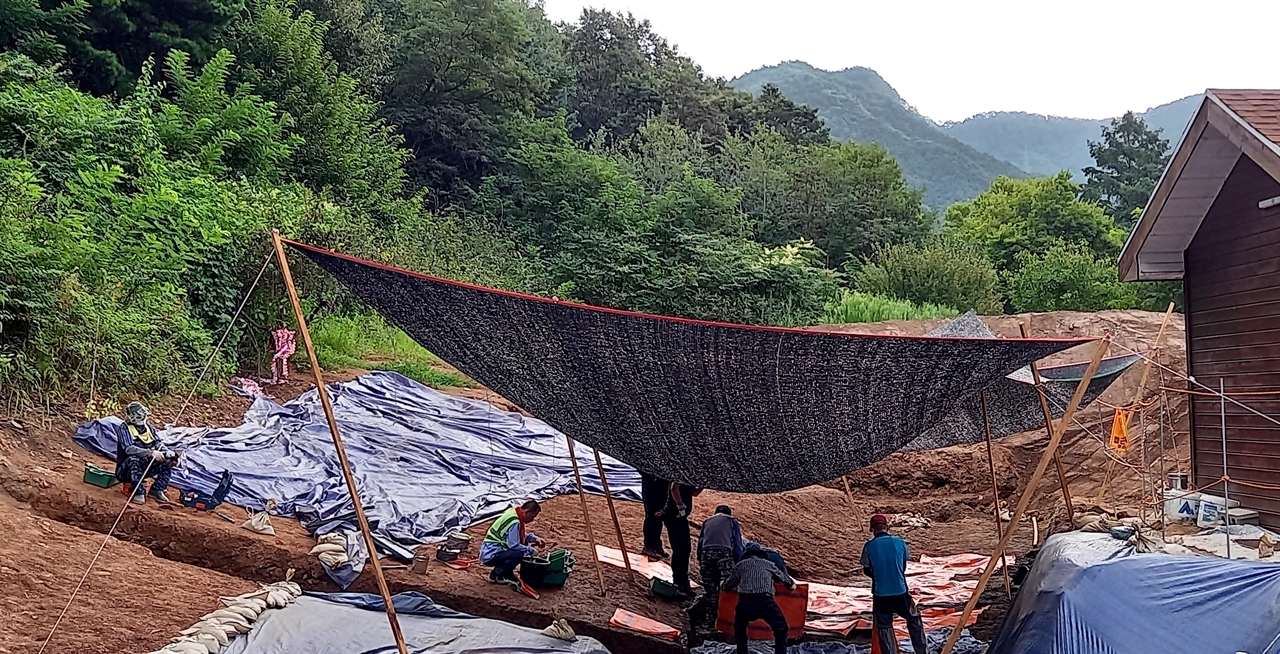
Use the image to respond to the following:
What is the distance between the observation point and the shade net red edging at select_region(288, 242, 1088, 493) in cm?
396

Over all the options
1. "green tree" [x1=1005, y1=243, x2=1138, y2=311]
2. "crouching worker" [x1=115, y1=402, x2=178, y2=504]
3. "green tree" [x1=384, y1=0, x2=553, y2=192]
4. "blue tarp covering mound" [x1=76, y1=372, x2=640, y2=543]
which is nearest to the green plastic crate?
"crouching worker" [x1=115, y1=402, x2=178, y2=504]

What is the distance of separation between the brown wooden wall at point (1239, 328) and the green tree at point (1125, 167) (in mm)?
31243

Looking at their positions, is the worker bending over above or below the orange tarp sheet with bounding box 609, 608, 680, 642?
above

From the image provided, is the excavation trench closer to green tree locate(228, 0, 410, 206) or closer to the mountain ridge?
green tree locate(228, 0, 410, 206)

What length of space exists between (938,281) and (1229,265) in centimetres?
1326

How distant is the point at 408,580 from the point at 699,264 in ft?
42.8

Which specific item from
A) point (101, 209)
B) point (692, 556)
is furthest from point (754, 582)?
point (101, 209)

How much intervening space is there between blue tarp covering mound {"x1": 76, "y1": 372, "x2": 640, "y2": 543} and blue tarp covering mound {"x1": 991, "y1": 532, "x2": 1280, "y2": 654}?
4.45m

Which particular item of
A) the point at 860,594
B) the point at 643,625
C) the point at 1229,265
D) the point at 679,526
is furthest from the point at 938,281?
the point at 643,625

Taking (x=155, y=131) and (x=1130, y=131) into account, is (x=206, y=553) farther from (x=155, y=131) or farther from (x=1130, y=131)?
(x=1130, y=131)

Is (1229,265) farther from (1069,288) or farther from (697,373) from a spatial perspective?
(1069,288)

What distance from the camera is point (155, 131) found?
12.0m

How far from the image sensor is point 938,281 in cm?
2038

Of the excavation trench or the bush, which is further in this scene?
the bush
